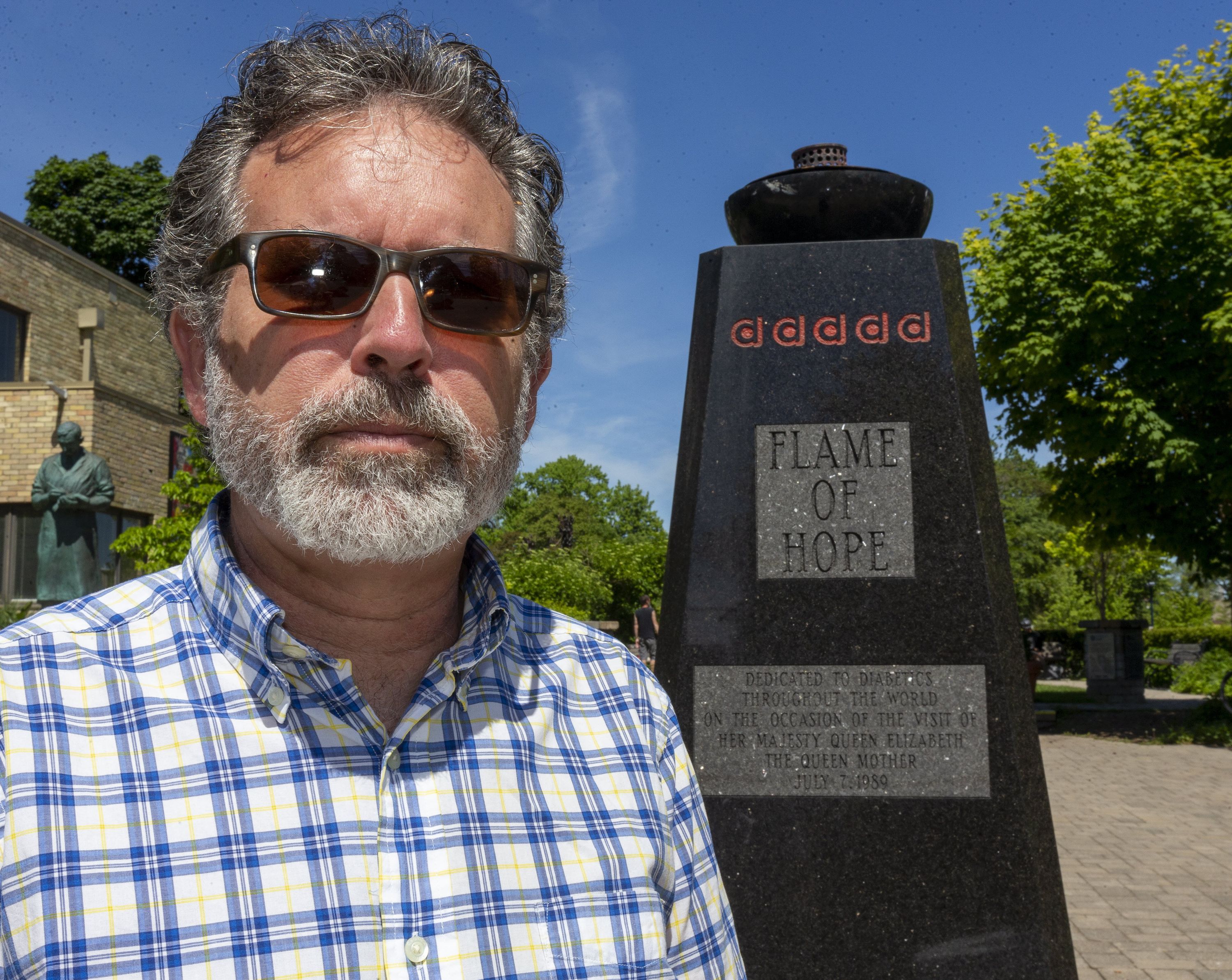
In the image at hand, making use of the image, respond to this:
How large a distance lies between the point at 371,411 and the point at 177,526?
38.9 feet

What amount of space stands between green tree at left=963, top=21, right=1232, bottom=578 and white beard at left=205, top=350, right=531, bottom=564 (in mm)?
15228

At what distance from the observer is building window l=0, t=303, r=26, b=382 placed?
22.8m

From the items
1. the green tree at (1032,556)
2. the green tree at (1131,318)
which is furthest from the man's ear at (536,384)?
the green tree at (1032,556)

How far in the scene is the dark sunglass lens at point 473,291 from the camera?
5.38 feet

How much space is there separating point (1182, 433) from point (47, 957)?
17.2m

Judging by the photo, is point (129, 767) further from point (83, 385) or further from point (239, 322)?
point (83, 385)

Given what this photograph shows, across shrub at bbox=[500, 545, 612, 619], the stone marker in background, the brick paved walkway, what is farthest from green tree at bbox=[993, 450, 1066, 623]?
the brick paved walkway

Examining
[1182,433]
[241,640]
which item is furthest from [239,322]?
[1182,433]

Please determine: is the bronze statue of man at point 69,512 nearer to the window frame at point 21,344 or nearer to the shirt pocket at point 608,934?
the window frame at point 21,344

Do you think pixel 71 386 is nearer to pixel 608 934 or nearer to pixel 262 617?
pixel 262 617

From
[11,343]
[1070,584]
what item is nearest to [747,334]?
[11,343]

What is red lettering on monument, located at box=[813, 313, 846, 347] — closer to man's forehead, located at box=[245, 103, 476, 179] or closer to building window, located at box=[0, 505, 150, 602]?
man's forehead, located at box=[245, 103, 476, 179]

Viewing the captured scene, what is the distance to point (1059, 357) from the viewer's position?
16688mm

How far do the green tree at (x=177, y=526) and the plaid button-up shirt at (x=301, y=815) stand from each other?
10.6 metres
